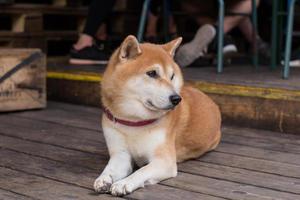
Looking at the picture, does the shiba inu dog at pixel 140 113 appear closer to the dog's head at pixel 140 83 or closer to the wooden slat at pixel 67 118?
the dog's head at pixel 140 83

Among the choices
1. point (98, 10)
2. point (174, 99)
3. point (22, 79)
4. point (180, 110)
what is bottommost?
point (22, 79)

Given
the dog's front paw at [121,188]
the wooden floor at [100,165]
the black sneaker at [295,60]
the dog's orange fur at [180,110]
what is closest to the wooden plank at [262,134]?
the wooden floor at [100,165]

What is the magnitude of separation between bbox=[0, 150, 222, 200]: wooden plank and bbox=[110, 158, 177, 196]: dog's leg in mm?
32

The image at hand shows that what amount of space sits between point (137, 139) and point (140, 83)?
250 mm

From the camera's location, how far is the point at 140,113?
2719mm

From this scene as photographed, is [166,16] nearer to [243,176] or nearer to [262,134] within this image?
[262,134]

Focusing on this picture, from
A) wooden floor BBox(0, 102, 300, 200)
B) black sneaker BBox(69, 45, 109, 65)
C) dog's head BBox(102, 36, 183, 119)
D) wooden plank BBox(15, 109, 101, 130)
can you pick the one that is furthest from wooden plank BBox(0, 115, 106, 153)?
black sneaker BBox(69, 45, 109, 65)

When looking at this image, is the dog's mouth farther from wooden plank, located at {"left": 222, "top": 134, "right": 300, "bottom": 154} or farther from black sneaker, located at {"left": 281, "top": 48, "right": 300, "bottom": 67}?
black sneaker, located at {"left": 281, "top": 48, "right": 300, "bottom": 67}

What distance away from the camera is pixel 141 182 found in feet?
8.44

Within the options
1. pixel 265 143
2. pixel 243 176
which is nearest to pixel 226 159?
pixel 243 176

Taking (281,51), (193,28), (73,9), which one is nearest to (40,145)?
(73,9)

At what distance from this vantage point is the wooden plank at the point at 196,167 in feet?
8.79

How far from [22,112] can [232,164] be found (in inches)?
74.7

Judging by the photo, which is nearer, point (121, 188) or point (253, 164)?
point (121, 188)
